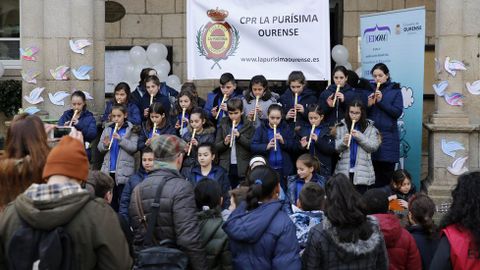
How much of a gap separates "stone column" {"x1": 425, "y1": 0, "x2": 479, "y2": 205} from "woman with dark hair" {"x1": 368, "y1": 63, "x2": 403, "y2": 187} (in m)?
0.57

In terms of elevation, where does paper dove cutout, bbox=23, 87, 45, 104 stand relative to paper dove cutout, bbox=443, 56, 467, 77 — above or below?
below

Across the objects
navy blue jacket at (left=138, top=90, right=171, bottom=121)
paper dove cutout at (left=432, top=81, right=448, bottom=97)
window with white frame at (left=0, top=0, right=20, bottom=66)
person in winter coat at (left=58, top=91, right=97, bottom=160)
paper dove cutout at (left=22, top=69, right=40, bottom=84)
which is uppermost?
window with white frame at (left=0, top=0, right=20, bottom=66)

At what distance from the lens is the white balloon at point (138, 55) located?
463 inches

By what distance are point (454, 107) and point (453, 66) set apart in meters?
0.48

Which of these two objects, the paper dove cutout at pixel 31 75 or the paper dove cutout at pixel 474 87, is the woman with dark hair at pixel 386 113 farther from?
the paper dove cutout at pixel 31 75

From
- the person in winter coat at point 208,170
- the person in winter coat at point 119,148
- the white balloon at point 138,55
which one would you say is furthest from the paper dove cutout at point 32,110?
the person in winter coat at point 208,170

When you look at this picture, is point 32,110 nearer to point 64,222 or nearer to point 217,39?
point 217,39

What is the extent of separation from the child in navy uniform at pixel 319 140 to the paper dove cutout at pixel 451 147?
1.45 m

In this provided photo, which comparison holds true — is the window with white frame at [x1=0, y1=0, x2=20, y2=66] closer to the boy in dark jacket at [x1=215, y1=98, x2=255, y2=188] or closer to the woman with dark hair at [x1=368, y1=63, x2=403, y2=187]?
the boy in dark jacket at [x1=215, y1=98, x2=255, y2=188]

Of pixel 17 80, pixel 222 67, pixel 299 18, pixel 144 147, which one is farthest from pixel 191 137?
pixel 17 80

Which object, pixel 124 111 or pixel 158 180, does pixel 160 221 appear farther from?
pixel 124 111

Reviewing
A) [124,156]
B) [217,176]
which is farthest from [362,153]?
[124,156]

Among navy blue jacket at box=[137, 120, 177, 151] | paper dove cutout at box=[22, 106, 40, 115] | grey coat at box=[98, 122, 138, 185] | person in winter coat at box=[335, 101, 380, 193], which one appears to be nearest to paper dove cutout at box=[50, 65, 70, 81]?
paper dove cutout at box=[22, 106, 40, 115]

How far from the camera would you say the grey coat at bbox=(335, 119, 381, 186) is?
845 centimetres
